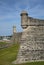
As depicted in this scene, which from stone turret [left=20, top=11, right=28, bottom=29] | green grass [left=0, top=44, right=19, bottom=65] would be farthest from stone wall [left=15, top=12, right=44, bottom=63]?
green grass [left=0, top=44, right=19, bottom=65]

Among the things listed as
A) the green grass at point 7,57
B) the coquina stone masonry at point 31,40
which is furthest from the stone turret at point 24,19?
the green grass at point 7,57

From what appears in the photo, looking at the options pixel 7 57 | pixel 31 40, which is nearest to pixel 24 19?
pixel 31 40

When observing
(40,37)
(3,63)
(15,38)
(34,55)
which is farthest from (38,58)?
(15,38)

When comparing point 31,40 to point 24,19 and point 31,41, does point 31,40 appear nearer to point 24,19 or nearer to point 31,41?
point 31,41

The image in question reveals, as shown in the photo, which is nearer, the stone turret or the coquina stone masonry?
the coquina stone masonry

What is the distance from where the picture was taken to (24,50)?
16219mm

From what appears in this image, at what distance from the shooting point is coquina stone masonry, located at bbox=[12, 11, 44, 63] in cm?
1612

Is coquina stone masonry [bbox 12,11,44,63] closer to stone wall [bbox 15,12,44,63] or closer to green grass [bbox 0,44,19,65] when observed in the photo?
stone wall [bbox 15,12,44,63]

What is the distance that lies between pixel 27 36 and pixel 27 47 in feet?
3.26

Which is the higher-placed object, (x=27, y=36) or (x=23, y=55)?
(x=27, y=36)

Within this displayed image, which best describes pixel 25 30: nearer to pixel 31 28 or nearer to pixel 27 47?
pixel 31 28

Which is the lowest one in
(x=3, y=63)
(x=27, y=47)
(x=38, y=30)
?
(x=3, y=63)

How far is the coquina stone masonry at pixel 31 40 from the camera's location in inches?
635

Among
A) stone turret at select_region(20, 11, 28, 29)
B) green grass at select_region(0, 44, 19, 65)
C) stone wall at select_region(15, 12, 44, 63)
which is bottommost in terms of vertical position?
green grass at select_region(0, 44, 19, 65)
